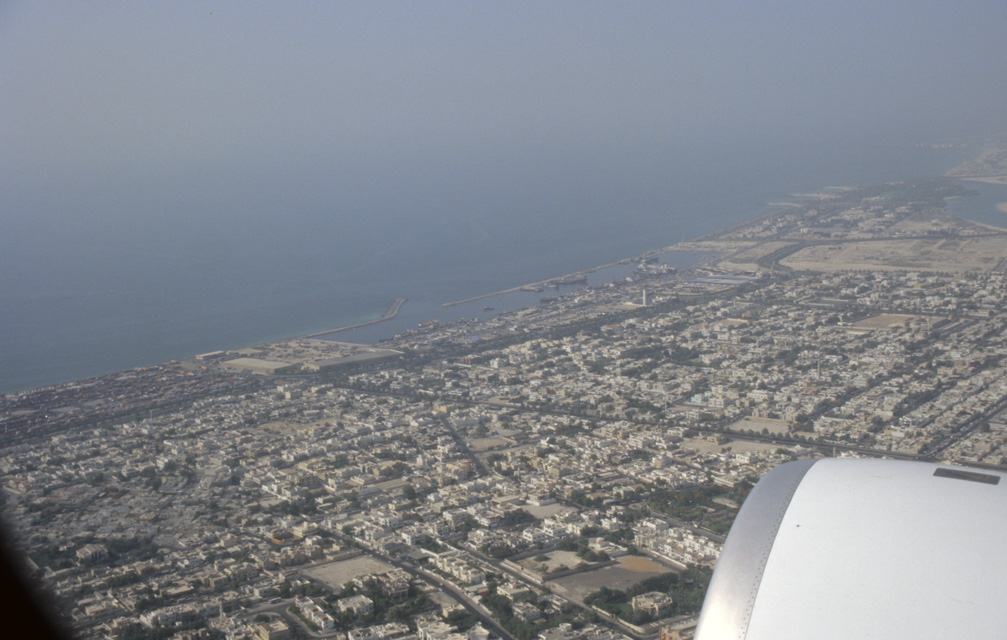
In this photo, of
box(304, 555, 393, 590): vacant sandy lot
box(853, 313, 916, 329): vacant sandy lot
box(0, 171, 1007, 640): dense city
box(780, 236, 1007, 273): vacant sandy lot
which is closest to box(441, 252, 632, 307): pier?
box(0, 171, 1007, 640): dense city

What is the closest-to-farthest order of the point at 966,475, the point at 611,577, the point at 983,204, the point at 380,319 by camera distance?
the point at 966,475 → the point at 611,577 → the point at 380,319 → the point at 983,204

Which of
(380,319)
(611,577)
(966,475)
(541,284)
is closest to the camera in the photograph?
(966,475)

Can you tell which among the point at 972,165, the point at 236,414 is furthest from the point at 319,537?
the point at 972,165

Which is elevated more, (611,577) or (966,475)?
(966,475)

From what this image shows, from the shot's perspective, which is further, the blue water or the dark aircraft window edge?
the blue water

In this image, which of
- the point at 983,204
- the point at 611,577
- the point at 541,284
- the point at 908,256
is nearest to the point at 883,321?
the point at 908,256

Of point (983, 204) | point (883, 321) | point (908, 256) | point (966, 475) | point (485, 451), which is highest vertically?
point (966, 475)

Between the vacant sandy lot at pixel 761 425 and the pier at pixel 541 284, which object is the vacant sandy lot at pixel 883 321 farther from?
the pier at pixel 541 284

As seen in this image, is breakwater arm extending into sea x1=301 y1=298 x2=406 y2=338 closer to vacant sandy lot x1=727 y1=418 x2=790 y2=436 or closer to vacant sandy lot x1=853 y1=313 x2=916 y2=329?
vacant sandy lot x1=853 y1=313 x2=916 y2=329

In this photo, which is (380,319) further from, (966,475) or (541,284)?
(966,475)

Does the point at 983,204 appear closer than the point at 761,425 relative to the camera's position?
No

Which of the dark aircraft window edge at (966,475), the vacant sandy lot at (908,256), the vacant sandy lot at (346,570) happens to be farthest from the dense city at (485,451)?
the dark aircraft window edge at (966,475)

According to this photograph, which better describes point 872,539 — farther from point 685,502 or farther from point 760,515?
point 685,502
